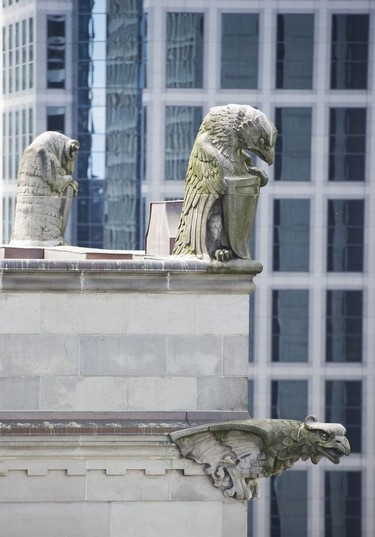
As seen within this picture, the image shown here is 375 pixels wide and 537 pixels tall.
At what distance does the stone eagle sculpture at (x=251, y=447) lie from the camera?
28.6 meters

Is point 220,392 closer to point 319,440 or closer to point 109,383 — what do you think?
point 109,383

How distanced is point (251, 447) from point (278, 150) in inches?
2836

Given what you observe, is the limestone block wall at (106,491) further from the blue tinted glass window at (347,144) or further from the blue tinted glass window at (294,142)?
the blue tinted glass window at (347,144)

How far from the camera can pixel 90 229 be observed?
102 meters

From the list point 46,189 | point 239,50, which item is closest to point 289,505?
point 239,50

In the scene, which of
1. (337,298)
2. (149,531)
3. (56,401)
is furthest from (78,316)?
(337,298)

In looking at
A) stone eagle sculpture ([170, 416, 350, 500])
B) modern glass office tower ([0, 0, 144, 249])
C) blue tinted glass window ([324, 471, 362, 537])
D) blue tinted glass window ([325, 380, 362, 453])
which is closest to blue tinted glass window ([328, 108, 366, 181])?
modern glass office tower ([0, 0, 144, 249])

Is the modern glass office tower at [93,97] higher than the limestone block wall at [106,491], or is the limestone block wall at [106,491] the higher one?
the modern glass office tower at [93,97]

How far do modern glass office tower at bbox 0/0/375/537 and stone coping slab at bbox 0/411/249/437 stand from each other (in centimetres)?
6821

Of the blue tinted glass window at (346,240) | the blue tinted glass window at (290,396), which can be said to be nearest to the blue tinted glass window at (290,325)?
the blue tinted glass window at (290,396)

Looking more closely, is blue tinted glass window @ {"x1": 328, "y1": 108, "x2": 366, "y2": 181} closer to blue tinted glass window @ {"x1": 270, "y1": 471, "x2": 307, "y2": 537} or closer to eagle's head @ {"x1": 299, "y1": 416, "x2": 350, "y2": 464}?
blue tinted glass window @ {"x1": 270, "y1": 471, "x2": 307, "y2": 537}

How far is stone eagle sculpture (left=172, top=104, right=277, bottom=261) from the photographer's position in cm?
2894

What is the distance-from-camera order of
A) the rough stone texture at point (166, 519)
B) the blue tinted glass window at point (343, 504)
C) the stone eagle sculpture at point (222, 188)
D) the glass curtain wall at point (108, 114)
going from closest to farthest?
the rough stone texture at point (166, 519) < the stone eagle sculpture at point (222, 188) < the blue tinted glass window at point (343, 504) < the glass curtain wall at point (108, 114)

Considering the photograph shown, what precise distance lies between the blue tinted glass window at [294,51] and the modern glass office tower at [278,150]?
0.07m
